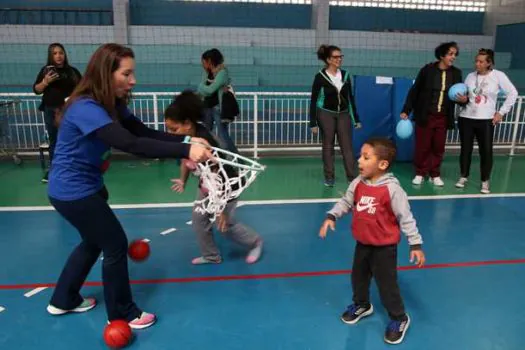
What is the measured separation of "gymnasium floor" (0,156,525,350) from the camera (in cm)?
282

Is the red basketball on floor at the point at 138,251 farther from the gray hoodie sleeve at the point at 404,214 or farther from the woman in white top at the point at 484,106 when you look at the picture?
the woman in white top at the point at 484,106

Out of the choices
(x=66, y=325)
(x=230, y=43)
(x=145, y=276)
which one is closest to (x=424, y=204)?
(x=145, y=276)

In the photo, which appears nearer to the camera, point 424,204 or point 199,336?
point 199,336

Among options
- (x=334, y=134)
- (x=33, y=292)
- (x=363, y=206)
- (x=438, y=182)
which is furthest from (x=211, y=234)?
(x=438, y=182)

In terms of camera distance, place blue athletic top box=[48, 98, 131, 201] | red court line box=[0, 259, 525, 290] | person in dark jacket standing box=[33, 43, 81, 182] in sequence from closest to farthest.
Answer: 1. blue athletic top box=[48, 98, 131, 201]
2. red court line box=[0, 259, 525, 290]
3. person in dark jacket standing box=[33, 43, 81, 182]

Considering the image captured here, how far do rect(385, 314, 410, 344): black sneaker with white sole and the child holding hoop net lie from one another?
1.27 metres

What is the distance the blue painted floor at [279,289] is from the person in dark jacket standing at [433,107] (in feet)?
4.63

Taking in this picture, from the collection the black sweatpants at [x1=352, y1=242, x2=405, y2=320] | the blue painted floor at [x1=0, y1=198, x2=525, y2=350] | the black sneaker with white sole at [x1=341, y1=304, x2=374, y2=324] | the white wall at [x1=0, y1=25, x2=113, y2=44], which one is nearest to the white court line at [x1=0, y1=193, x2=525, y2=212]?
the blue painted floor at [x1=0, y1=198, x2=525, y2=350]

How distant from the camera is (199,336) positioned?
2.81m

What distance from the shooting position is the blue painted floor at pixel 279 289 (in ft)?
9.19

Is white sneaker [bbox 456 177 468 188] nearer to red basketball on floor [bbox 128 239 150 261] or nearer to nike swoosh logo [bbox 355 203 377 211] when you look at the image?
nike swoosh logo [bbox 355 203 377 211]

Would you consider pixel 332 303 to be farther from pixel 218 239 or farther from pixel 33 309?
pixel 33 309

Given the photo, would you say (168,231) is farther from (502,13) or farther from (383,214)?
(502,13)

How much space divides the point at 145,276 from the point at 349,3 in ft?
60.5
